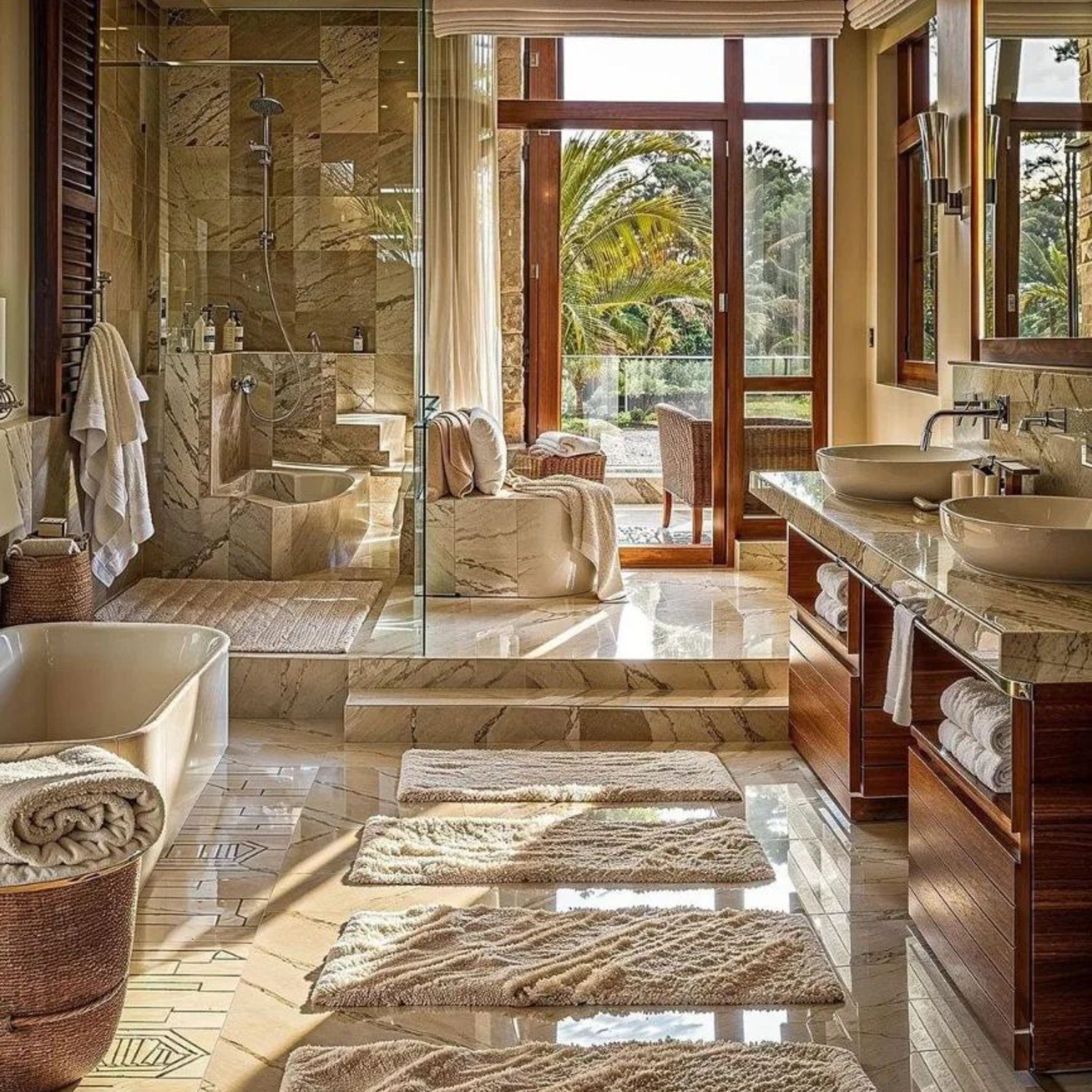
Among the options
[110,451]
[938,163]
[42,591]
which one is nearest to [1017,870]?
[938,163]

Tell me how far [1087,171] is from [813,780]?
1886mm

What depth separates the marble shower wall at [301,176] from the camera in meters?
6.92

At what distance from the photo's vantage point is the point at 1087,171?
360cm

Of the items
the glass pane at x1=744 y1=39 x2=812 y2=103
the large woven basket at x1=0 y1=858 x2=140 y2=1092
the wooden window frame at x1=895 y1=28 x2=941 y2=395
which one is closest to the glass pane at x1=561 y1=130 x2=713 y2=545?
the glass pane at x1=744 y1=39 x2=812 y2=103

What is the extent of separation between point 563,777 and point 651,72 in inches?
154

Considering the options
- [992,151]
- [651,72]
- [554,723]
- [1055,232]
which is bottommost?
[554,723]

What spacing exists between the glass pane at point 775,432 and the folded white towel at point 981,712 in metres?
4.20

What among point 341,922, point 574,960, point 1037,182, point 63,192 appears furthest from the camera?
point 63,192

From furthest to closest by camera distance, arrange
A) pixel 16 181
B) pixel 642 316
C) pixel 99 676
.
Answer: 1. pixel 642 316
2. pixel 16 181
3. pixel 99 676

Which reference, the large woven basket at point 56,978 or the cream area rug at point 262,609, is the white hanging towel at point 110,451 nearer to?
the cream area rug at point 262,609

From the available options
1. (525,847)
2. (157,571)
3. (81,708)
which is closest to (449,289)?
(157,571)

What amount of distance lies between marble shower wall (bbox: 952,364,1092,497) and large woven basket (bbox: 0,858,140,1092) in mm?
2384

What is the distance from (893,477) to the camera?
378 centimetres

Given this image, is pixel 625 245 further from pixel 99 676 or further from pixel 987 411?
pixel 99 676
